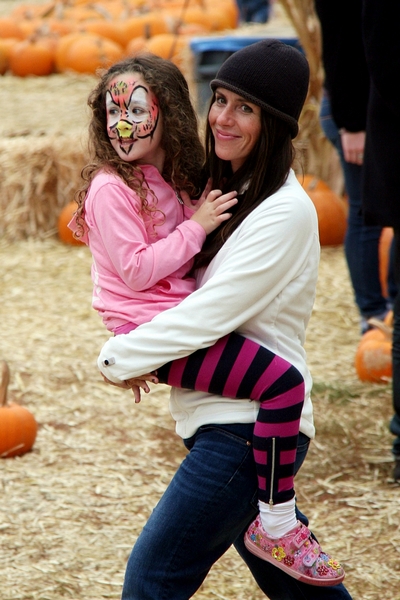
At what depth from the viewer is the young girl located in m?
2.14

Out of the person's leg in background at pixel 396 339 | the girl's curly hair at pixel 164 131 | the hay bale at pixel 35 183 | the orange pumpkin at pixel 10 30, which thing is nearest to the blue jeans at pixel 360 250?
the person's leg in background at pixel 396 339

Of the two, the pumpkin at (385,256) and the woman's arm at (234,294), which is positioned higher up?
the woman's arm at (234,294)

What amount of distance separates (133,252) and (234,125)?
1.23 ft

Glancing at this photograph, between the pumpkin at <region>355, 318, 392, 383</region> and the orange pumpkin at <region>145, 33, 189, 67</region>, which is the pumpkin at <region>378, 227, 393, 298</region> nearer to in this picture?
the pumpkin at <region>355, 318, 392, 383</region>

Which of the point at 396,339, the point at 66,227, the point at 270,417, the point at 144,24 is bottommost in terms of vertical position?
the point at 66,227

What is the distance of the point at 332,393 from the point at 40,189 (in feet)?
11.6

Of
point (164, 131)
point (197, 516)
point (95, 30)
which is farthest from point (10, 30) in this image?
point (197, 516)

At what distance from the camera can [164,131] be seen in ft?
7.86

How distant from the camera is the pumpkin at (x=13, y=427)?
398 centimetres

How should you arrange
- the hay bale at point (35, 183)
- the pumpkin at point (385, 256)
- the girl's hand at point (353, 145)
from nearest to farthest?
the girl's hand at point (353, 145)
the pumpkin at point (385, 256)
the hay bale at point (35, 183)

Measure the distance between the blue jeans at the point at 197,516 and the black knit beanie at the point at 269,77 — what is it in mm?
734

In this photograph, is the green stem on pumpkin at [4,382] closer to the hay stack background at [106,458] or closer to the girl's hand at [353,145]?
the hay stack background at [106,458]

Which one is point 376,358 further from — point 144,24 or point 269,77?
point 144,24

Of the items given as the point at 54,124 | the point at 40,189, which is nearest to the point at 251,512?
the point at 40,189
